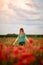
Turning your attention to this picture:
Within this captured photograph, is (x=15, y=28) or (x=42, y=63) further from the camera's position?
(x=15, y=28)

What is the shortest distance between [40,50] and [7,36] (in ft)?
2.25

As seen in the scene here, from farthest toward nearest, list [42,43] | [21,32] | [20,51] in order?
[21,32] < [42,43] < [20,51]

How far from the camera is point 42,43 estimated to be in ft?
6.21

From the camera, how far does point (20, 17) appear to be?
6.73 ft

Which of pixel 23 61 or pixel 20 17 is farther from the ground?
pixel 20 17

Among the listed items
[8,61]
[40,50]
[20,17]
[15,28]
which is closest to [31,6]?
[20,17]

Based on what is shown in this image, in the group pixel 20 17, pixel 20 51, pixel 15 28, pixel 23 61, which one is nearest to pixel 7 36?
pixel 15 28

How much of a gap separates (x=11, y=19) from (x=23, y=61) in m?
0.89

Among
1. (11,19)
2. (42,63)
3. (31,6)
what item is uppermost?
(31,6)

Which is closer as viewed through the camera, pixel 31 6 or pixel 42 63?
pixel 42 63

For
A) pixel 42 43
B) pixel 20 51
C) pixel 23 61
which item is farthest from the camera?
pixel 42 43

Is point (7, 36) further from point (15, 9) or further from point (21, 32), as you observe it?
point (15, 9)

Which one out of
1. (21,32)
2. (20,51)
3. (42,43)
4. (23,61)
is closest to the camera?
A: (23,61)

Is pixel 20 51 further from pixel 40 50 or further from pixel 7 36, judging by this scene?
pixel 7 36
